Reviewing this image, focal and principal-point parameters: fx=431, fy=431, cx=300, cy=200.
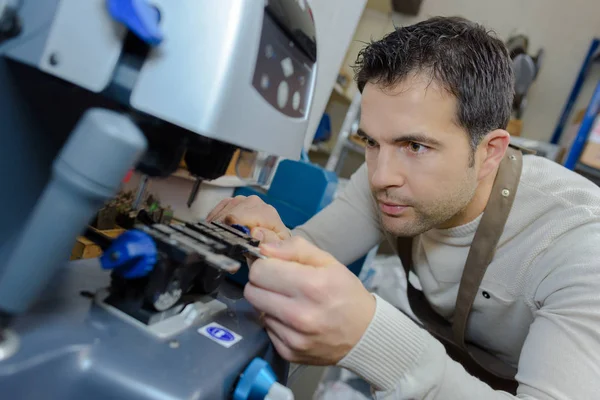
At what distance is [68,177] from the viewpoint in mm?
305

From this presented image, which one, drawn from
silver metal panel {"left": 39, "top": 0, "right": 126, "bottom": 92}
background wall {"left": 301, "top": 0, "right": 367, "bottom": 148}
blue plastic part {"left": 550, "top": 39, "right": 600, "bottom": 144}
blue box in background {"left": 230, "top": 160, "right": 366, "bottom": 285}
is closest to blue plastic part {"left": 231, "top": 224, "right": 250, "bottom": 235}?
silver metal panel {"left": 39, "top": 0, "right": 126, "bottom": 92}

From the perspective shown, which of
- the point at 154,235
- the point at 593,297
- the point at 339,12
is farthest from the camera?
the point at 339,12

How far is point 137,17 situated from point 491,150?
760 millimetres

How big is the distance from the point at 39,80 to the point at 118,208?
1.62 feet

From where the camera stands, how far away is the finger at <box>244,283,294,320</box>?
484 millimetres

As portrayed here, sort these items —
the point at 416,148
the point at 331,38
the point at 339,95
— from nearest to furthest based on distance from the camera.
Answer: the point at 416,148 < the point at 331,38 < the point at 339,95

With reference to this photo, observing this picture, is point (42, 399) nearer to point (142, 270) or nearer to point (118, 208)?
point (142, 270)

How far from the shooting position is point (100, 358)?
1.15 feet

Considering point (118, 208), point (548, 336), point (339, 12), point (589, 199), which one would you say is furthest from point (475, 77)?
point (339, 12)

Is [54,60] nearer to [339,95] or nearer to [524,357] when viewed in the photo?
[524,357]

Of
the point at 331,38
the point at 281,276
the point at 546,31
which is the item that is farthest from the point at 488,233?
the point at 546,31

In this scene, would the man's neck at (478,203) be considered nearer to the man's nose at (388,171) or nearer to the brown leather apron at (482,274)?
the brown leather apron at (482,274)

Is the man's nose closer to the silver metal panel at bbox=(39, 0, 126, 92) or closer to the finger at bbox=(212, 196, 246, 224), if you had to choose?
the finger at bbox=(212, 196, 246, 224)

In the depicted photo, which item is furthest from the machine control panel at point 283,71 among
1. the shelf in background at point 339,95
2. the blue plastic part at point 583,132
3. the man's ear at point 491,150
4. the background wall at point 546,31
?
the background wall at point 546,31
